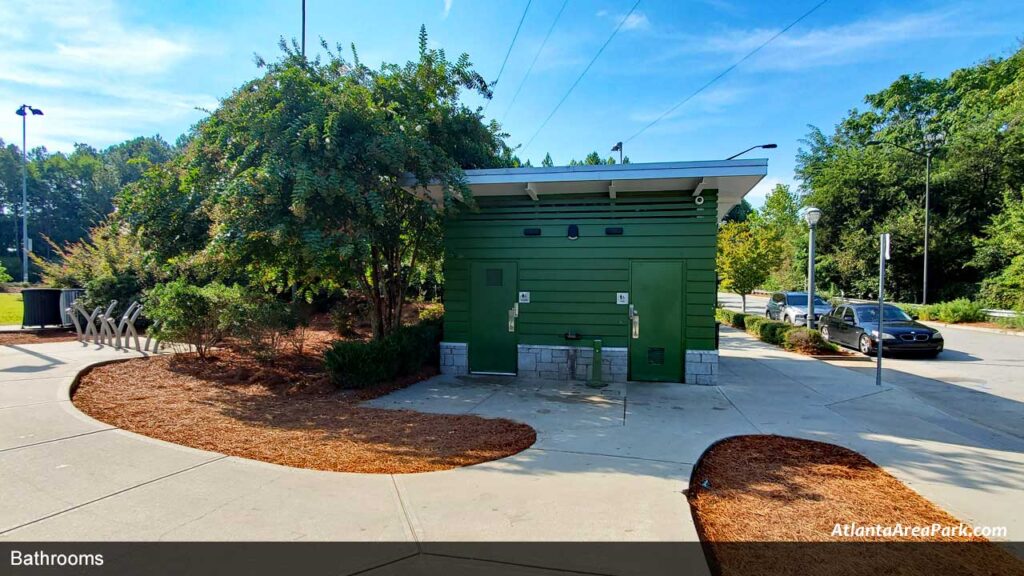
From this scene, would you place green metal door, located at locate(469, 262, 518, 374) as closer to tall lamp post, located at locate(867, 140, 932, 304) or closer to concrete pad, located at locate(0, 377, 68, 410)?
concrete pad, located at locate(0, 377, 68, 410)

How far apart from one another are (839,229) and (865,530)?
36.5 metres

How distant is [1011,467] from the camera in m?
4.47

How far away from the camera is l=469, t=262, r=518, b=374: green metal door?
8602mm

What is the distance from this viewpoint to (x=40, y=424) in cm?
491

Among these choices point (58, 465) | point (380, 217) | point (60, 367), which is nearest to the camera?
point (58, 465)

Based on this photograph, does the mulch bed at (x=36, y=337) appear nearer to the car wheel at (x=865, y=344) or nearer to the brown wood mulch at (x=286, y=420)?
the brown wood mulch at (x=286, y=420)

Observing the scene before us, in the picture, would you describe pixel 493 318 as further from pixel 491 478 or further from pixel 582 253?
pixel 491 478

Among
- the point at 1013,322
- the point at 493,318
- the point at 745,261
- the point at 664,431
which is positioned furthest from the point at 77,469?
Answer: the point at 1013,322

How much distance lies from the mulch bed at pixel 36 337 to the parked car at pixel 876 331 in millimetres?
19569

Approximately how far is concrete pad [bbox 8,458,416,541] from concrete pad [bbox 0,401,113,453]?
1972 mm

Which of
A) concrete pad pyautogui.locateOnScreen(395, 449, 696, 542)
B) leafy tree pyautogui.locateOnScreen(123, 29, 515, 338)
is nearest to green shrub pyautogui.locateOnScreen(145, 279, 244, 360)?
leafy tree pyautogui.locateOnScreen(123, 29, 515, 338)

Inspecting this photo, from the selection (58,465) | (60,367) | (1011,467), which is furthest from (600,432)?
(60,367)

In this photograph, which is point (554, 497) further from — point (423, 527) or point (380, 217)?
point (380, 217)

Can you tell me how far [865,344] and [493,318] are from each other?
34.8ft
